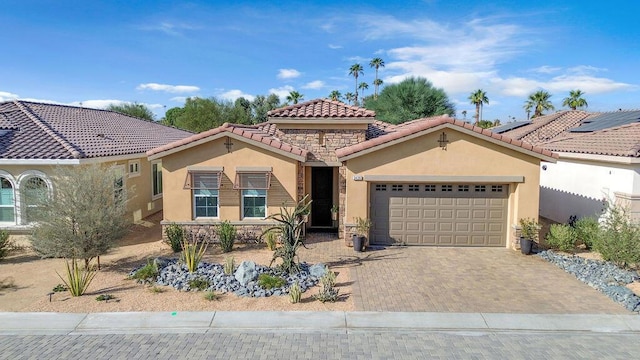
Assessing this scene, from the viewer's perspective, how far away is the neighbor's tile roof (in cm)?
1547

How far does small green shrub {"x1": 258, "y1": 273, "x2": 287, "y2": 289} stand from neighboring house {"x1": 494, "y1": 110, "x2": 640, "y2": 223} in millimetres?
11604

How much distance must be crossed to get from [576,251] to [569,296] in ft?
16.2

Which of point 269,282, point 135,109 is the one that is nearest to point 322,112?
point 269,282

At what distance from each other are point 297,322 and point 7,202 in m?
13.3

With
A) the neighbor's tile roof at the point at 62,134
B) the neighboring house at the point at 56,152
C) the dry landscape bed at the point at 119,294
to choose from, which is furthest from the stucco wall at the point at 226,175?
the neighbor's tile roof at the point at 62,134

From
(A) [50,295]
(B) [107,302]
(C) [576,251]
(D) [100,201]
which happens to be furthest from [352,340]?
(C) [576,251]

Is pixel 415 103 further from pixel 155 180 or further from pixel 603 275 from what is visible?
pixel 603 275

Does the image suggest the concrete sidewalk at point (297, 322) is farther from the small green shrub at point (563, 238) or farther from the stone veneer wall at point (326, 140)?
the stone veneer wall at point (326, 140)

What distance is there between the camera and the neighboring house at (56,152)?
15.1m

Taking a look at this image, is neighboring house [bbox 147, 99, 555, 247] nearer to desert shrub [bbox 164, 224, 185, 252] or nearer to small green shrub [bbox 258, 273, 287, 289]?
desert shrub [bbox 164, 224, 185, 252]

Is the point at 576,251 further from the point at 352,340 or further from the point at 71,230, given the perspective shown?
the point at 71,230

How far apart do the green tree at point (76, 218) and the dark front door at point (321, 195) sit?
7.84 meters

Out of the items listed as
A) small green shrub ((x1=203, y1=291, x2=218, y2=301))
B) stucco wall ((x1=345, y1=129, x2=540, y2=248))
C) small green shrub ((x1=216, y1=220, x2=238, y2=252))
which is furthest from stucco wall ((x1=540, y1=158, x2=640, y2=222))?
small green shrub ((x1=203, y1=291, x2=218, y2=301))

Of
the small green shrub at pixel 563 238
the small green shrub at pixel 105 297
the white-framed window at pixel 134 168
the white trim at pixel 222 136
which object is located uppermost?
the white trim at pixel 222 136
